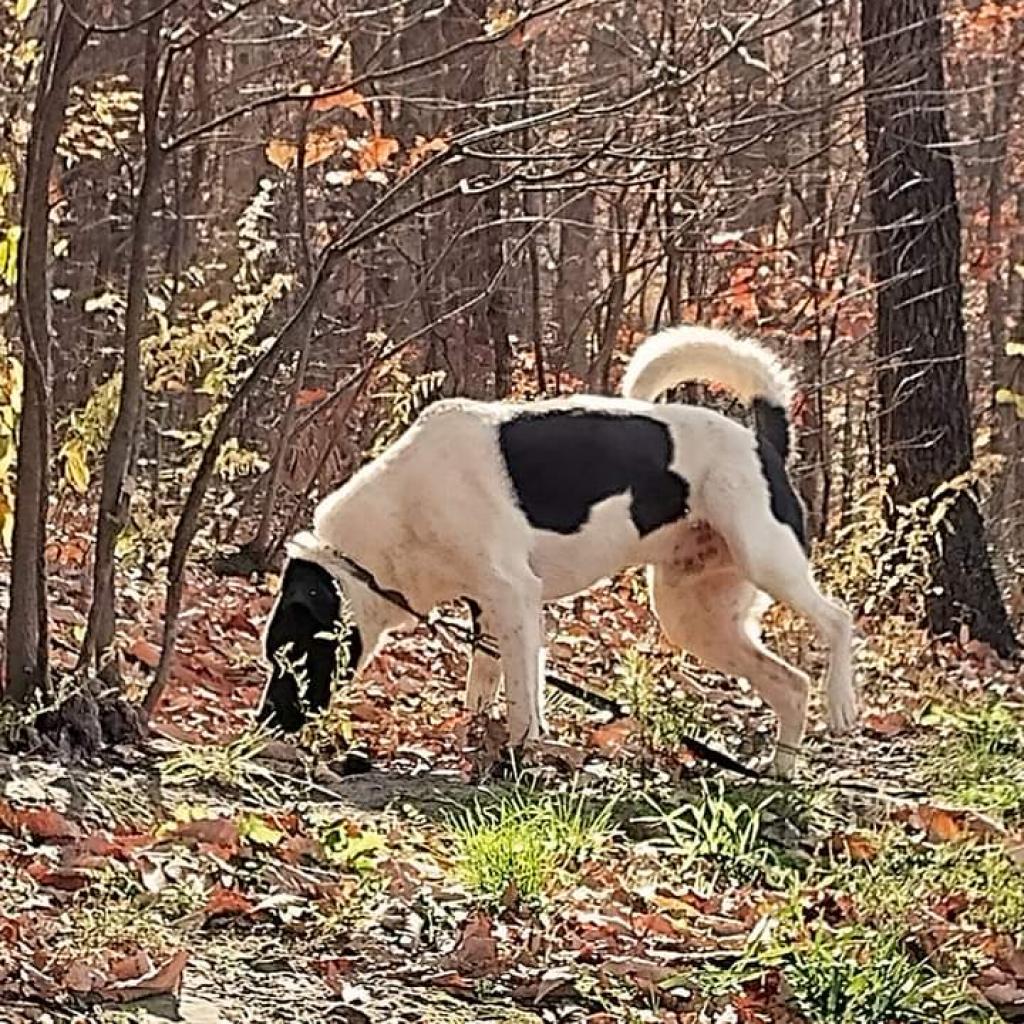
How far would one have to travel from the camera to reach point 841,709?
22.7 ft

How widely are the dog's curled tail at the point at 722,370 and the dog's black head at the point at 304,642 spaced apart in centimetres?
178

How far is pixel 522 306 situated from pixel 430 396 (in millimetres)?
4563

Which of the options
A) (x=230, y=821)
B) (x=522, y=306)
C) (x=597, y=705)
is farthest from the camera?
(x=522, y=306)

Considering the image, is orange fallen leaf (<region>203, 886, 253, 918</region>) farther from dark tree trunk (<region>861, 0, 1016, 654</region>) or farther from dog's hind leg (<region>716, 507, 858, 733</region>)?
dark tree trunk (<region>861, 0, 1016, 654</region>)

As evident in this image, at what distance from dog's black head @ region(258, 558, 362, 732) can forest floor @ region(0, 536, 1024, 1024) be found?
0.53ft

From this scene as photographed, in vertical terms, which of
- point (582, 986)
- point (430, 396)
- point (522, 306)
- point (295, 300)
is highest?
point (522, 306)

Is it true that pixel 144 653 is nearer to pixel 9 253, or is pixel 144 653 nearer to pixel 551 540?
pixel 551 540

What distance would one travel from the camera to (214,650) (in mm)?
8227

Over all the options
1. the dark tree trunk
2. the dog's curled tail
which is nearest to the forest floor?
the dog's curled tail

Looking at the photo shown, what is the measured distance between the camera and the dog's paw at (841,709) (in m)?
6.93

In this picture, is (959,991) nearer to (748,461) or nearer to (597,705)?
(597,705)

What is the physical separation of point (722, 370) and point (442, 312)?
5595 mm

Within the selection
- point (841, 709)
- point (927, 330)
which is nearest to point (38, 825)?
point (841, 709)

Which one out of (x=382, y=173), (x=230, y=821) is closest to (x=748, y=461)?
(x=230, y=821)
